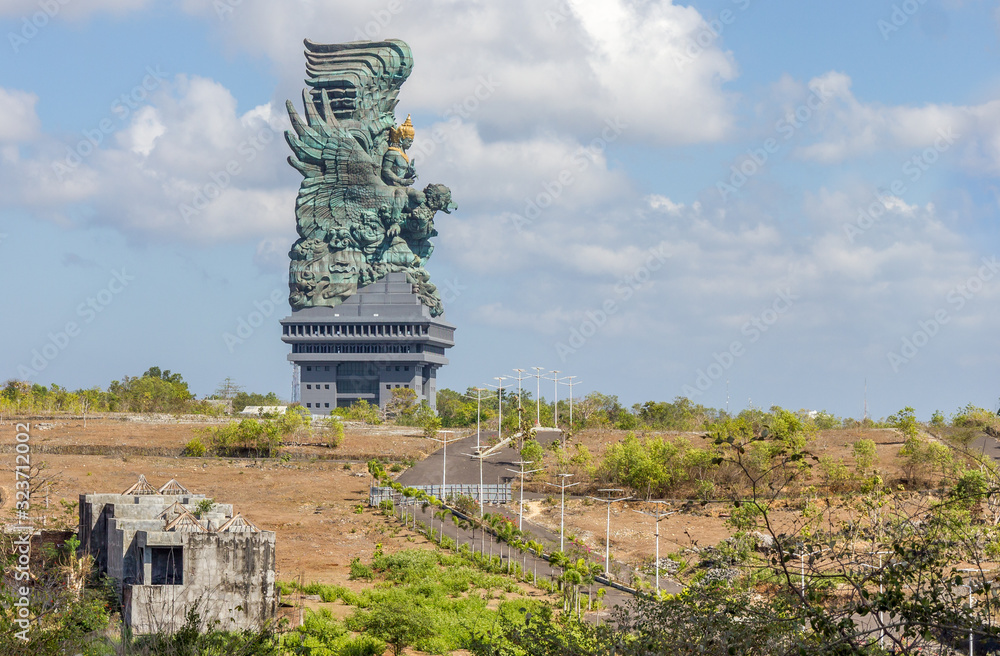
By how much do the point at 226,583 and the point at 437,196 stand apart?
4769 inches

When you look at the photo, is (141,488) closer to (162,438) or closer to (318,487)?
(318,487)

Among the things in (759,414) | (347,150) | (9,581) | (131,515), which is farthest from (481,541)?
(347,150)

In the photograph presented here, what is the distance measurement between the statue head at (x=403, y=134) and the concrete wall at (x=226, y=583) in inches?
4819

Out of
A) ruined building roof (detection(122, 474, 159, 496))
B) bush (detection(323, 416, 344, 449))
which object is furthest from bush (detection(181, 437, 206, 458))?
ruined building roof (detection(122, 474, 159, 496))

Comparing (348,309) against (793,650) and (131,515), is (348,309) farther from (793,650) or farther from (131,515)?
(793,650)

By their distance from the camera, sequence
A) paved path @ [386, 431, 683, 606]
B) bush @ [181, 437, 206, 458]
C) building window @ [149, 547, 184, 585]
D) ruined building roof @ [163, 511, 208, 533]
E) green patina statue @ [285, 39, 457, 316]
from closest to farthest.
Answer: building window @ [149, 547, 184, 585] → ruined building roof @ [163, 511, 208, 533] → paved path @ [386, 431, 683, 606] → bush @ [181, 437, 206, 458] → green patina statue @ [285, 39, 457, 316]

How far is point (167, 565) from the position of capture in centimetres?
3672

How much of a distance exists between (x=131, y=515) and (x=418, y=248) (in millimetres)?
115811

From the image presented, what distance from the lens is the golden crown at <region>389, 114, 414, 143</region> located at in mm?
154500

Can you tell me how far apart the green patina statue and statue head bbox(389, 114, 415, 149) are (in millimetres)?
180

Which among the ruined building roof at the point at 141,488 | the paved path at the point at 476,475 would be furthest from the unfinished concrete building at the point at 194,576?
the paved path at the point at 476,475

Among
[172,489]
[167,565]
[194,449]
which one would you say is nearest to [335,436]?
[194,449]

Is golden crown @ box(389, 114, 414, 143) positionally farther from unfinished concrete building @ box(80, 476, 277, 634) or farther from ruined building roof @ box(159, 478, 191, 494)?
unfinished concrete building @ box(80, 476, 277, 634)

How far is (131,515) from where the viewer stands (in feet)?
146
